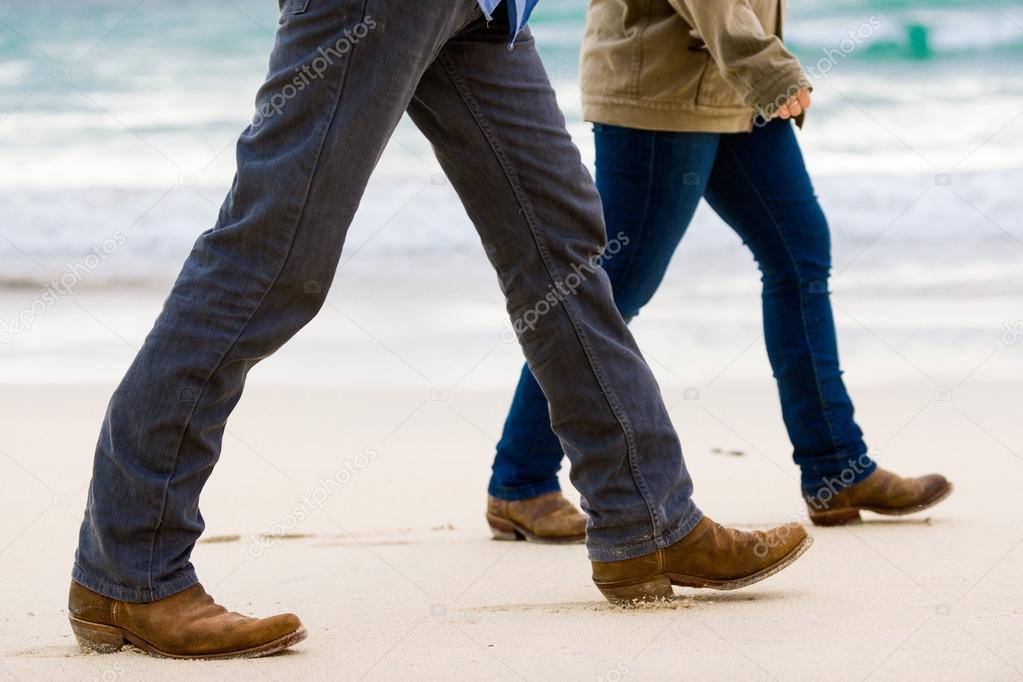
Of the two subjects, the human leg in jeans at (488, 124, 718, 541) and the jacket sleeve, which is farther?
the human leg in jeans at (488, 124, 718, 541)

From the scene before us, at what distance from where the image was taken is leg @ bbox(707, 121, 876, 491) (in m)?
2.79

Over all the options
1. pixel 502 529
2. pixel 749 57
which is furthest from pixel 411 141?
pixel 749 57

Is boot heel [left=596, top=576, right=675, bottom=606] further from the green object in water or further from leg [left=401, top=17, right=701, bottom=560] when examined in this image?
the green object in water

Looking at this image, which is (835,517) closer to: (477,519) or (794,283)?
(794,283)

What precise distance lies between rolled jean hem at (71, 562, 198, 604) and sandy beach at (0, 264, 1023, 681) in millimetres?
94

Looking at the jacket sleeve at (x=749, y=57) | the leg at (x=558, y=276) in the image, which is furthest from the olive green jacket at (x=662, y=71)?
the leg at (x=558, y=276)

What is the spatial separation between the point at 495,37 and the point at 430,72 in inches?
4.4

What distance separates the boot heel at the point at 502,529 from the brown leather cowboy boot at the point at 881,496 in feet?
2.16

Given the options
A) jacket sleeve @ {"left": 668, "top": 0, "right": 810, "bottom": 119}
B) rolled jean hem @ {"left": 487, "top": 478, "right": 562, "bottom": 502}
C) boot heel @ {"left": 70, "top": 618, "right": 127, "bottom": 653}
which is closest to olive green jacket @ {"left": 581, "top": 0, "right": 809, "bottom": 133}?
jacket sleeve @ {"left": 668, "top": 0, "right": 810, "bottom": 119}

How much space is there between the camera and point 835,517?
2953mm

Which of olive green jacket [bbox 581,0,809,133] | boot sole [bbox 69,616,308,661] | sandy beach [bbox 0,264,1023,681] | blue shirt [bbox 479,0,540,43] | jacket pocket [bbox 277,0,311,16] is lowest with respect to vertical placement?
sandy beach [bbox 0,264,1023,681]

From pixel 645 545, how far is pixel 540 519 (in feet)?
2.47

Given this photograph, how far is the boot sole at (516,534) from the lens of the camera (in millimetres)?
2900

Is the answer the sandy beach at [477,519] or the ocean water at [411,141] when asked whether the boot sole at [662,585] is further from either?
the ocean water at [411,141]
